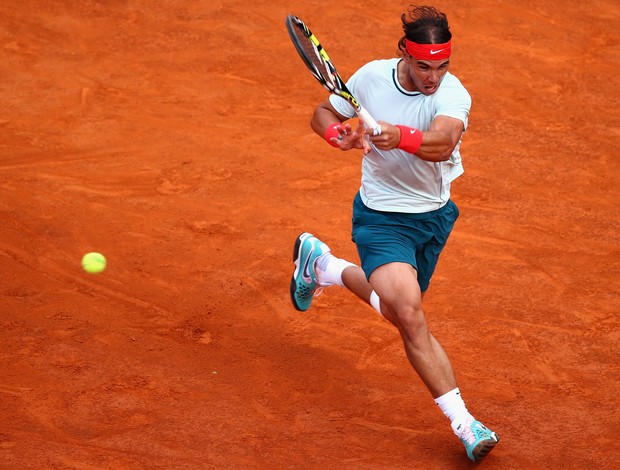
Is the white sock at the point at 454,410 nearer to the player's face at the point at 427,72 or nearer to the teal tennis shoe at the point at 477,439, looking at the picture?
the teal tennis shoe at the point at 477,439

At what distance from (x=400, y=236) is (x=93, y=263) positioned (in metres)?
2.71

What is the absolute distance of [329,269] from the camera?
6199 mm

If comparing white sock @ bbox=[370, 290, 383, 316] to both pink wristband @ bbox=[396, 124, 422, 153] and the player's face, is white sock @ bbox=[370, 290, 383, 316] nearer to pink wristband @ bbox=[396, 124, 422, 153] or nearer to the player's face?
pink wristband @ bbox=[396, 124, 422, 153]

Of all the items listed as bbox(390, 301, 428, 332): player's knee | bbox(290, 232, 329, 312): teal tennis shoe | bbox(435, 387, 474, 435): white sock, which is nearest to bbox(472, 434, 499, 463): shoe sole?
bbox(435, 387, 474, 435): white sock

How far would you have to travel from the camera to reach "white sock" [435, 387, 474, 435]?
502 cm

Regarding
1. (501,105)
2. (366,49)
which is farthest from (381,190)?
(366,49)

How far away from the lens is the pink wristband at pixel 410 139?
4902 mm

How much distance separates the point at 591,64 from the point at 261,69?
12.4 feet

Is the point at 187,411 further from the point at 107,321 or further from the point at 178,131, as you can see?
the point at 178,131

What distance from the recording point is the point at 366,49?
36.0ft

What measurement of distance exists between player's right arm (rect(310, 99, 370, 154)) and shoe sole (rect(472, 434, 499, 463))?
1.68m

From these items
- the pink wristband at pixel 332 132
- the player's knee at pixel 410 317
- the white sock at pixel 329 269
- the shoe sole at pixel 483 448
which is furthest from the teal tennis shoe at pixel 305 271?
the shoe sole at pixel 483 448

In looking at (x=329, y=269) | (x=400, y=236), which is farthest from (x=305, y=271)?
(x=400, y=236)

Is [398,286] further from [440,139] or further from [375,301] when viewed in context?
[440,139]
